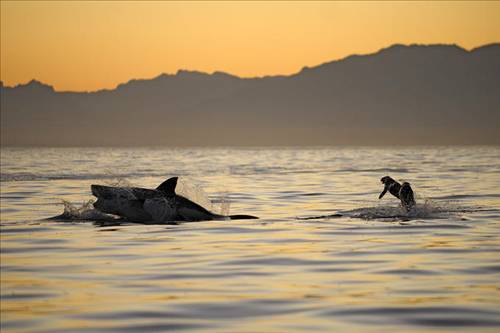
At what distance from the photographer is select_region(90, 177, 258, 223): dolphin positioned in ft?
77.9

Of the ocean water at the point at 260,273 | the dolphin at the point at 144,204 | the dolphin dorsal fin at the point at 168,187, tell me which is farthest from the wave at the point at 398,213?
A: the dolphin dorsal fin at the point at 168,187

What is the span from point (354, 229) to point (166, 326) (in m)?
11.7

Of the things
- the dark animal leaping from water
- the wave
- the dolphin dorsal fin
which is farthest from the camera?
the dark animal leaping from water

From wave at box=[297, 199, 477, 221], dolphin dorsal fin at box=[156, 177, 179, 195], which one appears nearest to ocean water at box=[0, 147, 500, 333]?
wave at box=[297, 199, 477, 221]

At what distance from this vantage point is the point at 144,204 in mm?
23688

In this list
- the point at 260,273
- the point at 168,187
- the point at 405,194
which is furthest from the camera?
the point at 405,194

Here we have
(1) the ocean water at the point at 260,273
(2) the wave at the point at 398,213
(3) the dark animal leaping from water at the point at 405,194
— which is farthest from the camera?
(3) the dark animal leaping from water at the point at 405,194

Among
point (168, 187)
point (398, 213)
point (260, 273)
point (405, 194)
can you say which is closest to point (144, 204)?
point (168, 187)

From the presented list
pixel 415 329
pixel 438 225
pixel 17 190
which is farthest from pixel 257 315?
pixel 17 190

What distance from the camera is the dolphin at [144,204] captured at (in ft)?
77.9

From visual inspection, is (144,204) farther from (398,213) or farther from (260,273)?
(260,273)

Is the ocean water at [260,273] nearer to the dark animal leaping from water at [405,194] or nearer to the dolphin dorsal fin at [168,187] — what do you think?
the dark animal leaping from water at [405,194]

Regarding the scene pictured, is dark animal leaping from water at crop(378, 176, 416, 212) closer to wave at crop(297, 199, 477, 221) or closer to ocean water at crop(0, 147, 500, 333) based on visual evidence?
wave at crop(297, 199, 477, 221)

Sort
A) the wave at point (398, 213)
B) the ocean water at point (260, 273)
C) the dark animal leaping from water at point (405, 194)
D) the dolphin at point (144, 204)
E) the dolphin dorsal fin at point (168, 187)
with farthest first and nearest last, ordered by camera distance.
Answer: the dark animal leaping from water at point (405, 194)
the wave at point (398, 213)
the dolphin dorsal fin at point (168, 187)
the dolphin at point (144, 204)
the ocean water at point (260, 273)
